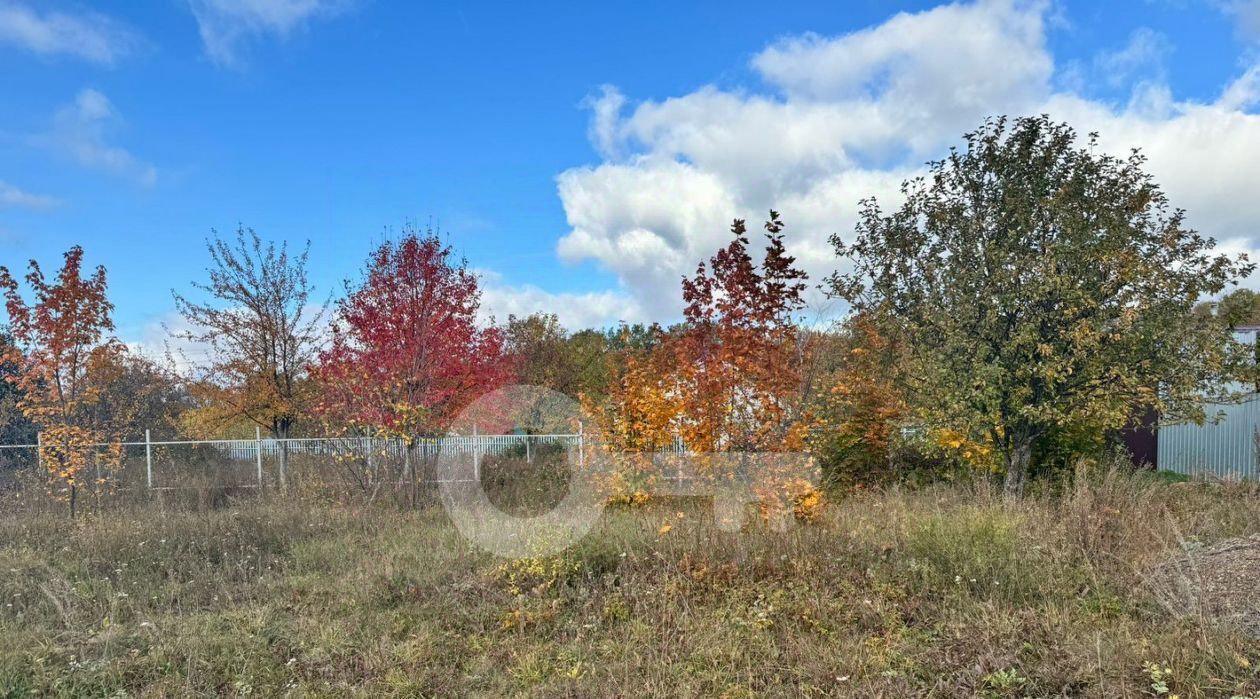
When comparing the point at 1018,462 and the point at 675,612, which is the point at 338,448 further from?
the point at 1018,462

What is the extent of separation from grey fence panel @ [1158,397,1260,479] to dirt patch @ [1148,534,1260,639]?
10.6 metres

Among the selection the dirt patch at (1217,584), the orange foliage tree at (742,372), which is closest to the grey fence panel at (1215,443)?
the dirt patch at (1217,584)

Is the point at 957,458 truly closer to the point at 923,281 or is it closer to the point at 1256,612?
the point at 923,281

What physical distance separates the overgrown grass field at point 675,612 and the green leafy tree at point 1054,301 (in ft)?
4.30

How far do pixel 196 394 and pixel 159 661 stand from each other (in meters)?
12.0

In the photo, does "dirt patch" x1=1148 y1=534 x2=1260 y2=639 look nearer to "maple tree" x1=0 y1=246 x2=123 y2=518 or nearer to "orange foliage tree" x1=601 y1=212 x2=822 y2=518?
"orange foliage tree" x1=601 y1=212 x2=822 y2=518

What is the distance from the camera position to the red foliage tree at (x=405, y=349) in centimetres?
932

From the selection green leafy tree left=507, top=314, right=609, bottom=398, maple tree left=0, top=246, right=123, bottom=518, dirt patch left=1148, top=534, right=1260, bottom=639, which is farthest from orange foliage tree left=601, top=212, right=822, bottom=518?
green leafy tree left=507, top=314, right=609, bottom=398

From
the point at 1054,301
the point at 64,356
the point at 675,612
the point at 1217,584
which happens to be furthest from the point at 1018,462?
the point at 64,356

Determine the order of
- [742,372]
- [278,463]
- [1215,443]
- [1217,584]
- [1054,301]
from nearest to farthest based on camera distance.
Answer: [1217,584]
[742,372]
[1054,301]
[278,463]
[1215,443]

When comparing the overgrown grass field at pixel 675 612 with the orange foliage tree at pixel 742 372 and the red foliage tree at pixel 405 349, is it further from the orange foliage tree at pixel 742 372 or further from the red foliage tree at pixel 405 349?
the red foliage tree at pixel 405 349

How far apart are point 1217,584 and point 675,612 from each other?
3432 mm

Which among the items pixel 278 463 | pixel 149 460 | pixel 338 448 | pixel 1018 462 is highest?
pixel 338 448

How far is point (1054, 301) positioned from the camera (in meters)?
7.32
